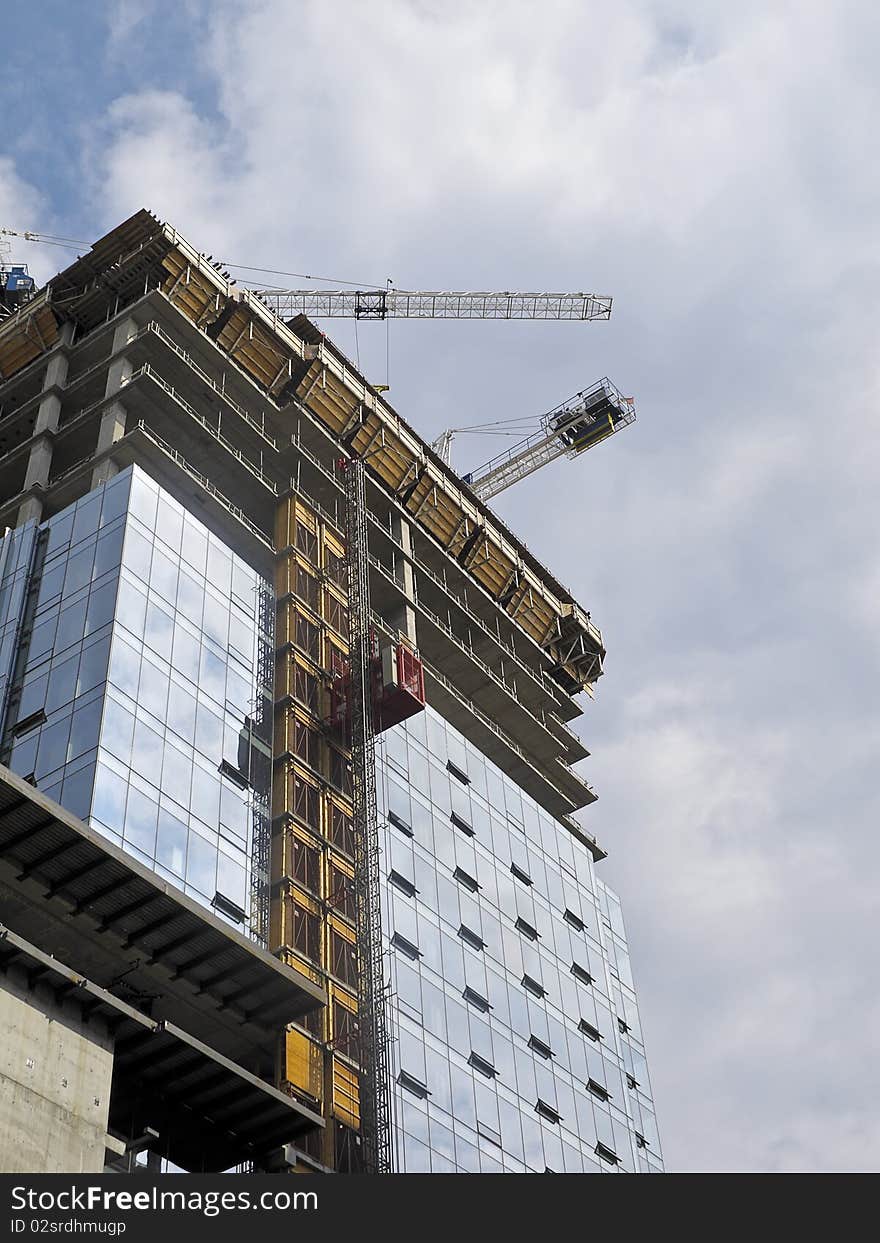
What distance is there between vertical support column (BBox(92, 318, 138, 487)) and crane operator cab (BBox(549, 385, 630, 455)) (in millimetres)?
75401

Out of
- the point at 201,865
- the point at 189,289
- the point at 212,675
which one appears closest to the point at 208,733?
the point at 212,675

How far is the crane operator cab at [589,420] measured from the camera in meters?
157

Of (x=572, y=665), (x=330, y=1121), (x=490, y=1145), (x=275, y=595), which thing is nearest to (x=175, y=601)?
(x=275, y=595)

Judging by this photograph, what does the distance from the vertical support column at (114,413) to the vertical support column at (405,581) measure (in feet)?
72.6

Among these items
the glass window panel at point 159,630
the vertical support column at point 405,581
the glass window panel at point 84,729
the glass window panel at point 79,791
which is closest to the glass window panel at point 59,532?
the glass window panel at point 159,630

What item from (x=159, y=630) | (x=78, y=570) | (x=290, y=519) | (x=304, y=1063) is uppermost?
(x=290, y=519)

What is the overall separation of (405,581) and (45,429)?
977 inches

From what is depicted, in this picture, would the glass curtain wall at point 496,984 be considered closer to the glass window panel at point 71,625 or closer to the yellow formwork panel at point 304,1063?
the yellow formwork panel at point 304,1063

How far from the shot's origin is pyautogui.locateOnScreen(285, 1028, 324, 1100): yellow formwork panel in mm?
63500

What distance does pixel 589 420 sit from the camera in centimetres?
15800

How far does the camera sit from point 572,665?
11988 centimetres

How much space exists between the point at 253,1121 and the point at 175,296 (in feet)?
168

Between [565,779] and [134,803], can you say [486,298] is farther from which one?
[134,803]

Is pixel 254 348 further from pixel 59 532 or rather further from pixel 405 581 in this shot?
pixel 59 532
